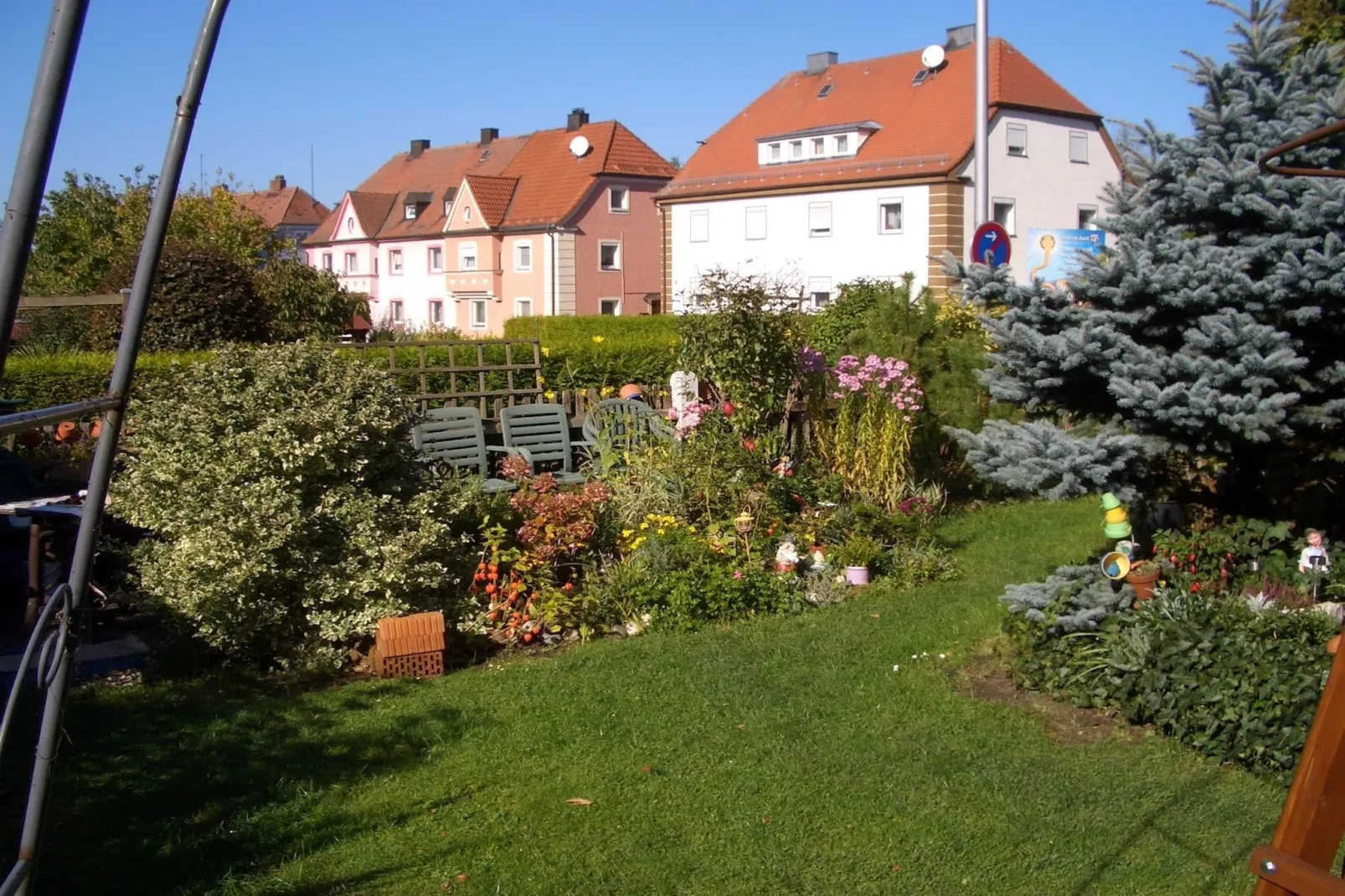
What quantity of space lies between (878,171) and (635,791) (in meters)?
31.6

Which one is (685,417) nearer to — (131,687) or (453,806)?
(131,687)

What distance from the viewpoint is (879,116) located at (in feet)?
121

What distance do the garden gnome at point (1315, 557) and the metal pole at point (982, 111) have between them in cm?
719

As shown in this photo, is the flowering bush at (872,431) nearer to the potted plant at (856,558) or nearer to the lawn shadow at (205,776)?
the potted plant at (856,558)

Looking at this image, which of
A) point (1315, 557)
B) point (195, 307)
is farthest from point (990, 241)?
point (195, 307)

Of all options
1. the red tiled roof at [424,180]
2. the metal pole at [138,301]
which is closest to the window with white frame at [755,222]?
the red tiled roof at [424,180]

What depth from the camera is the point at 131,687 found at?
6504mm

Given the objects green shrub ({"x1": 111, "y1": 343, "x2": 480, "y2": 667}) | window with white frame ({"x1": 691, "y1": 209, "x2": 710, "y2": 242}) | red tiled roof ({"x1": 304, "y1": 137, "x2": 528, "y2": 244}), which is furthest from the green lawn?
red tiled roof ({"x1": 304, "y1": 137, "x2": 528, "y2": 244})

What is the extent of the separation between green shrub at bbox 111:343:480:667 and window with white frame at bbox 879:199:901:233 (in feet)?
93.3

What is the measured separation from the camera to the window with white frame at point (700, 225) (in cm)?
3994

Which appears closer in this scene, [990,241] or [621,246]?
[990,241]

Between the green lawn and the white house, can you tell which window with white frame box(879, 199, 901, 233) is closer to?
the white house

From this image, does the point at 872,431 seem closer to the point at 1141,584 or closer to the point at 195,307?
the point at 1141,584

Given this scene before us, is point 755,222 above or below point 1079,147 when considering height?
below
